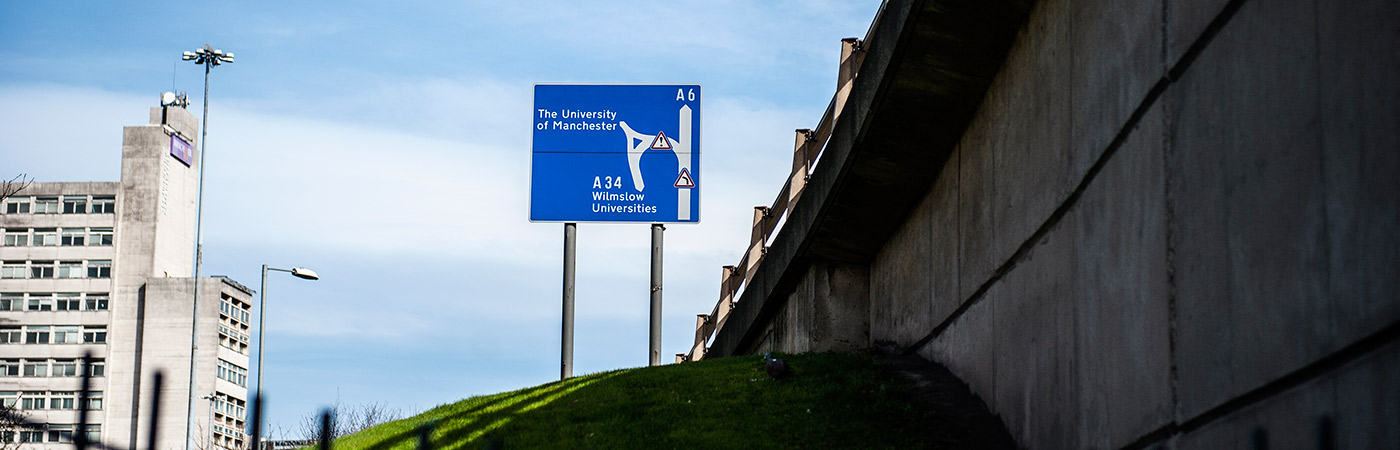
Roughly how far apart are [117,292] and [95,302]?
326 cm

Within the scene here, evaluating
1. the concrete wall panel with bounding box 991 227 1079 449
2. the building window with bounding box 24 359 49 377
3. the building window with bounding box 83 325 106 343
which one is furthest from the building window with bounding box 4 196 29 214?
the concrete wall panel with bounding box 991 227 1079 449

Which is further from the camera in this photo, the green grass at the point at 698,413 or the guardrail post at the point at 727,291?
the guardrail post at the point at 727,291

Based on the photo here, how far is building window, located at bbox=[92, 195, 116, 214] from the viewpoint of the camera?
132625 millimetres

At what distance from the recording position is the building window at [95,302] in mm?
134750

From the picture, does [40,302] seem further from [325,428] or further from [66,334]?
[325,428]

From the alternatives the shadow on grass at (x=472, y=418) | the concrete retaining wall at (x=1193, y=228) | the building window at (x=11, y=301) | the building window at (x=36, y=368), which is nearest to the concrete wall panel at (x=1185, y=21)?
the concrete retaining wall at (x=1193, y=228)

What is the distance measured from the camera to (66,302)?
137m

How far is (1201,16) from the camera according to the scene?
6.05 m

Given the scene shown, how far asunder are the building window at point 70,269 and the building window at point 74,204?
4.91 meters

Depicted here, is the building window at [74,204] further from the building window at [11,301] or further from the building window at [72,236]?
the building window at [11,301]

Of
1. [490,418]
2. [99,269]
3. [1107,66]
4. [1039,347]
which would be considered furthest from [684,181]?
[99,269]

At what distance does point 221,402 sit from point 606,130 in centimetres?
13039

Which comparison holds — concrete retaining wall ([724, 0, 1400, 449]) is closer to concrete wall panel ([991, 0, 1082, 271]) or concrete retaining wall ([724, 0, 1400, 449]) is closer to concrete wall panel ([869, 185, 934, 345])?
concrete wall panel ([991, 0, 1082, 271])

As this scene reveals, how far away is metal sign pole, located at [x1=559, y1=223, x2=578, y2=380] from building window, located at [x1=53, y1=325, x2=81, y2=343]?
129080 millimetres
